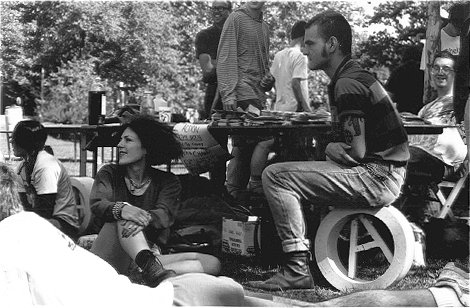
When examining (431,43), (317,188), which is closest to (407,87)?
(431,43)

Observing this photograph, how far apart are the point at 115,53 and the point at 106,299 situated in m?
2.26

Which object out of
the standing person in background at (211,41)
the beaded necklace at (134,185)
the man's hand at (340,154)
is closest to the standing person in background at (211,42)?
the standing person in background at (211,41)

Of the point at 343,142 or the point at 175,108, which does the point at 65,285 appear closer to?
the point at 343,142

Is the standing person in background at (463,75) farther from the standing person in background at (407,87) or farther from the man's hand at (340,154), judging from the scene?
the standing person in background at (407,87)

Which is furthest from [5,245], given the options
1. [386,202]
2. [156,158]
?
[386,202]

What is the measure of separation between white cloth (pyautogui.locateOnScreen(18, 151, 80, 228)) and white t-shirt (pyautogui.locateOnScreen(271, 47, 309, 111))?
2.71 m

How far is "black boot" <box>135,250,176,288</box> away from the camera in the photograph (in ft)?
10.8

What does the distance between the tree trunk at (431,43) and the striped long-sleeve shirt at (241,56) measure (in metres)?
1.15

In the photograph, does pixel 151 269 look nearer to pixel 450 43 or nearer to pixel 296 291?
pixel 296 291

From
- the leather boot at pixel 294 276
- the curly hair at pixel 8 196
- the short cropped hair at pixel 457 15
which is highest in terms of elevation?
the short cropped hair at pixel 457 15

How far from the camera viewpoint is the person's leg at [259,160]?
478 cm

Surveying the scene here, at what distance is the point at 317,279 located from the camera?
3709 millimetres

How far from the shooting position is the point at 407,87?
18.5 feet

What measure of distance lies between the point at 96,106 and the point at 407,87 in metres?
2.40
